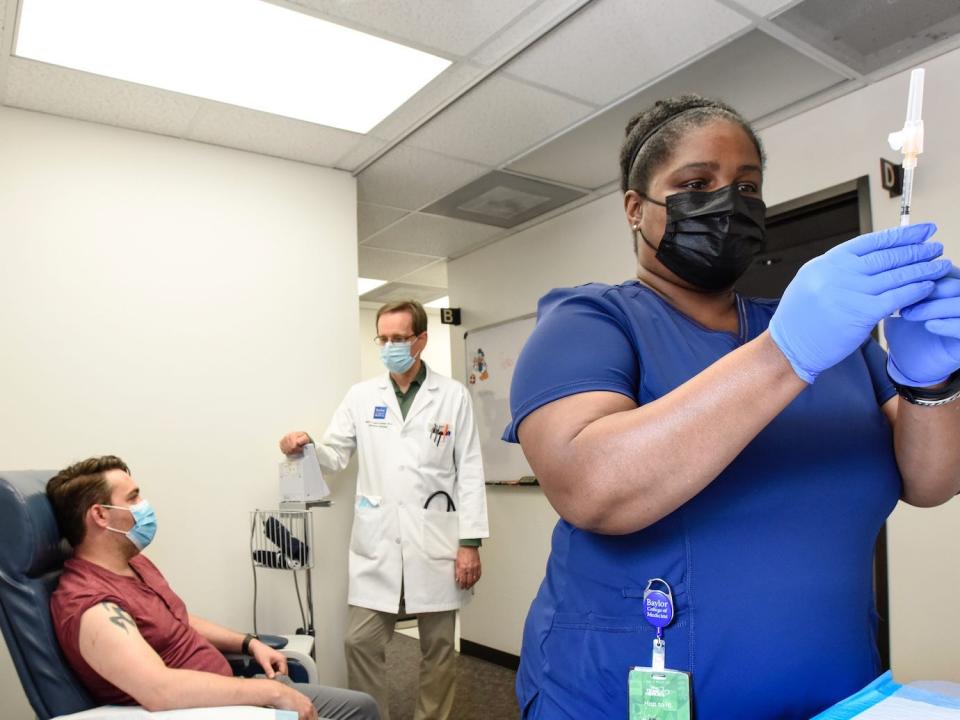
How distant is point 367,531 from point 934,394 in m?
2.36

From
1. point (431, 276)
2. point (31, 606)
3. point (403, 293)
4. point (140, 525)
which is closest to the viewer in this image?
point (31, 606)

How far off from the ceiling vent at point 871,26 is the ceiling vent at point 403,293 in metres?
3.69

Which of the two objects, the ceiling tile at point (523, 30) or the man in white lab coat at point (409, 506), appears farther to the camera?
the man in white lab coat at point (409, 506)

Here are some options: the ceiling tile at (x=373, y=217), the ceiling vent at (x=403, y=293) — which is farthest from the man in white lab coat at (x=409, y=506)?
the ceiling vent at (x=403, y=293)

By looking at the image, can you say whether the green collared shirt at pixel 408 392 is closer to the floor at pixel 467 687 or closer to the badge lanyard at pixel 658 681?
the floor at pixel 467 687

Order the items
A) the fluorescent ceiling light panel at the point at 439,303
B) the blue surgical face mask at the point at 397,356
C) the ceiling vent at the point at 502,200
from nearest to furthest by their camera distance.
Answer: the blue surgical face mask at the point at 397,356
the ceiling vent at the point at 502,200
the fluorescent ceiling light panel at the point at 439,303

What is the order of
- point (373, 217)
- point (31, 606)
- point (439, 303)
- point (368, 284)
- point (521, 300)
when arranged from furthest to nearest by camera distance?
point (439, 303), point (368, 284), point (521, 300), point (373, 217), point (31, 606)

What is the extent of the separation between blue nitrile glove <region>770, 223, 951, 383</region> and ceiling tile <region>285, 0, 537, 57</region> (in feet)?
5.71

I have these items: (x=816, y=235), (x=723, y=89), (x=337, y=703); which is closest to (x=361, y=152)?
(x=723, y=89)

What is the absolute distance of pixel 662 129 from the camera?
86cm

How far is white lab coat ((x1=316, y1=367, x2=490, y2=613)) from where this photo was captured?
2.72 meters

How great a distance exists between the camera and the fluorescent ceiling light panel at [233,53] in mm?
2035

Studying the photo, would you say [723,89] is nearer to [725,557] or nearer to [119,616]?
[725,557]

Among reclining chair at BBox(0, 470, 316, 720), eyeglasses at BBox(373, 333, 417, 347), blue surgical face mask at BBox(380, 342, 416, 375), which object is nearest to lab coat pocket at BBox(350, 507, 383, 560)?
blue surgical face mask at BBox(380, 342, 416, 375)
